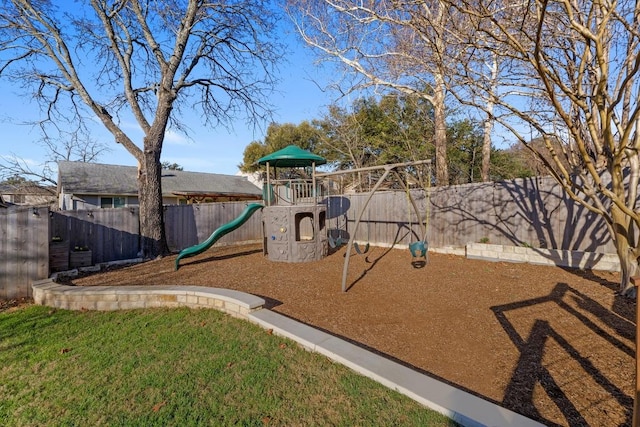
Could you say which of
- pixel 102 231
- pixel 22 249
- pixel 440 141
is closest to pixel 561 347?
pixel 440 141

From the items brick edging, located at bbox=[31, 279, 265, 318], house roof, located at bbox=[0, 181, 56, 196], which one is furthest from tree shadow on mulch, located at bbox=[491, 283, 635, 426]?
house roof, located at bbox=[0, 181, 56, 196]

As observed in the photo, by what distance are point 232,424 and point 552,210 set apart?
7.29 m

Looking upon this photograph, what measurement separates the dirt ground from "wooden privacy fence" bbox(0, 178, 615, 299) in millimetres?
868

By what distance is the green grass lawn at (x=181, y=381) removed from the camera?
2.22 metres

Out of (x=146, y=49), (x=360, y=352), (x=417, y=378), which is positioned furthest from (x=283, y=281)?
(x=146, y=49)

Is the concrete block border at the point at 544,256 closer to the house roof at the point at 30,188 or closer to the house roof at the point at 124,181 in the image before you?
the house roof at the point at 124,181

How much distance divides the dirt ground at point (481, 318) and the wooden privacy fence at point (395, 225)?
868 mm

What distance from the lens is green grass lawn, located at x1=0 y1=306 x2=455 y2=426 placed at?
2.22 metres

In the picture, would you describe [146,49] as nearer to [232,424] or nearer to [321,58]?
[321,58]

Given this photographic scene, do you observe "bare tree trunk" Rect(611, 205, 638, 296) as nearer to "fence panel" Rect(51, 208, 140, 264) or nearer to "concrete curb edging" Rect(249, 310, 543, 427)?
"concrete curb edging" Rect(249, 310, 543, 427)

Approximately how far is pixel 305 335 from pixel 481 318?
7.77 feet

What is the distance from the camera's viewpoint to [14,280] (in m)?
5.30

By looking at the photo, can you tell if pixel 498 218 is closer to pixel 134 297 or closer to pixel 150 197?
pixel 134 297

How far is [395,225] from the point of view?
9430mm
